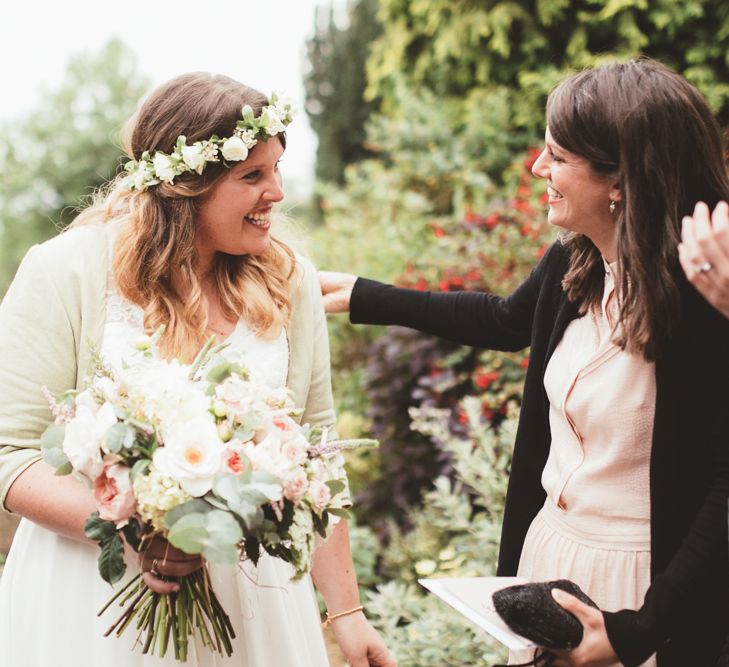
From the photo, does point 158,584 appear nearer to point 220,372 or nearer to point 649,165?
point 220,372

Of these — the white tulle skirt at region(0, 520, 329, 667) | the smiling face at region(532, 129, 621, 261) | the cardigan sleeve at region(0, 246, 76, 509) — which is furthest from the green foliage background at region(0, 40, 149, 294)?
the smiling face at region(532, 129, 621, 261)

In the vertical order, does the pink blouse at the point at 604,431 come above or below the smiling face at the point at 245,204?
below

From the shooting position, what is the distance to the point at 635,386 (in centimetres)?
194

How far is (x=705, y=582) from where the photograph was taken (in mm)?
1793

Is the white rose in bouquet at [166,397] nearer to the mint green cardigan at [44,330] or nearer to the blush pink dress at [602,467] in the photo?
the mint green cardigan at [44,330]

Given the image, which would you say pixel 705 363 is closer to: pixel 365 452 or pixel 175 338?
pixel 175 338

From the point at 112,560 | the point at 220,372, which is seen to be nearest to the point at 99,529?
the point at 112,560

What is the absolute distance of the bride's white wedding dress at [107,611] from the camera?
6.33 feet

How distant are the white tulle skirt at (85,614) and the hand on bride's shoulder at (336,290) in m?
0.99

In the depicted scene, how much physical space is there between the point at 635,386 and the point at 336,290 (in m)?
1.22

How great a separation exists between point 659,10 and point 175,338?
15.0 ft

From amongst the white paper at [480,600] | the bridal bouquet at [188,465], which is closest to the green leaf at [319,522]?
the bridal bouquet at [188,465]

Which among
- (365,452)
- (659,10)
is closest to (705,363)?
(365,452)

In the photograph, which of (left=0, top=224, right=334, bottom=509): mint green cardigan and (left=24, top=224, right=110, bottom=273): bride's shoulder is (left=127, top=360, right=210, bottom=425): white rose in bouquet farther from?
(left=24, top=224, right=110, bottom=273): bride's shoulder
